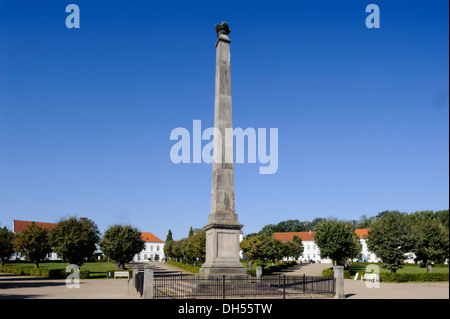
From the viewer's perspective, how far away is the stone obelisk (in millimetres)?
17812

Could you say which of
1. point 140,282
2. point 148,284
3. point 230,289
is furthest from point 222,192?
point 140,282

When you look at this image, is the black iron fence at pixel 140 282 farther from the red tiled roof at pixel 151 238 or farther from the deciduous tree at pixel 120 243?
the red tiled roof at pixel 151 238

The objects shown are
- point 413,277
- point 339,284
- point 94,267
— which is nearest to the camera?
point 339,284

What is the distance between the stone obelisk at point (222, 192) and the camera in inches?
701

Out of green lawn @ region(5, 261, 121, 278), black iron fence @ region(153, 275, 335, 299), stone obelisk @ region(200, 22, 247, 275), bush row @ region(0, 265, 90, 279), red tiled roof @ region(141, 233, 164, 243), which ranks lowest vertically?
red tiled roof @ region(141, 233, 164, 243)

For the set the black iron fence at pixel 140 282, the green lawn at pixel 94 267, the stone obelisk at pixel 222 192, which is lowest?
the green lawn at pixel 94 267

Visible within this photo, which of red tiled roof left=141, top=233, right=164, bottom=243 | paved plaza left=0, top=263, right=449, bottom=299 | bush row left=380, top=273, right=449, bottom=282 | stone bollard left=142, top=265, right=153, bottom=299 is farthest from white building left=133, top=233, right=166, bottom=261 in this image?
stone bollard left=142, top=265, right=153, bottom=299

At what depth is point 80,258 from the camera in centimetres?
3766

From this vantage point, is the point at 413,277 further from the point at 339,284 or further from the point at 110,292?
the point at 110,292

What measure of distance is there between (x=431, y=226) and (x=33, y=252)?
46834 mm

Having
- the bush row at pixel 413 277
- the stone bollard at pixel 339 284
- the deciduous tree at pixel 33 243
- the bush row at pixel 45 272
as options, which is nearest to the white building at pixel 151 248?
the bush row at pixel 45 272

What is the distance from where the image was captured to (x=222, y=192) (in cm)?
1889

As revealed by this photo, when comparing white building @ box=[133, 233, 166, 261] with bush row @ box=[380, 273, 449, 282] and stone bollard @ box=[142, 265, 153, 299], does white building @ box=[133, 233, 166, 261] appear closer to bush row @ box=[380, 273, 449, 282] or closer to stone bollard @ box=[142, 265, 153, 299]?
bush row @ box=[380, 273, 449, 282]

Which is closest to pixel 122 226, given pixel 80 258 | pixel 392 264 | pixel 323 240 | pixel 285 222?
pixel 80 258
